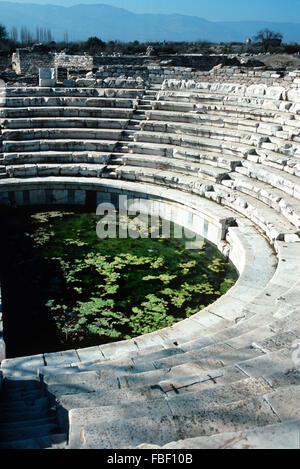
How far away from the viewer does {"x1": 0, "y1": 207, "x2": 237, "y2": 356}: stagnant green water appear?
20.8ft

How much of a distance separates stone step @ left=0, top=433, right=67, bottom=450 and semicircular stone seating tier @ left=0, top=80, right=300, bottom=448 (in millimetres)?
12

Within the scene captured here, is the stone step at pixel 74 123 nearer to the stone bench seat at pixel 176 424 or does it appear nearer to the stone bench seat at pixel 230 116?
the stone bench seat at pixel 230 116

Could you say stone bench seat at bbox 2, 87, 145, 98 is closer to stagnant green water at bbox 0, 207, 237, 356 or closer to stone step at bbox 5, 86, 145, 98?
stone step at bbox 5, 86, 145, 98

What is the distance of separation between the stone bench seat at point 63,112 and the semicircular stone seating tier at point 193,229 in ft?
0.11

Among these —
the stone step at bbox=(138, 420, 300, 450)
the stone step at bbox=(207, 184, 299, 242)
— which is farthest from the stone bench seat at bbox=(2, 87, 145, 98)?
the stone step at bbox=(138, 420, 300, 450)

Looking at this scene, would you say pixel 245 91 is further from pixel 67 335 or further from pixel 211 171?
pixel 67 335

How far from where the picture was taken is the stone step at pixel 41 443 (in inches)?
105

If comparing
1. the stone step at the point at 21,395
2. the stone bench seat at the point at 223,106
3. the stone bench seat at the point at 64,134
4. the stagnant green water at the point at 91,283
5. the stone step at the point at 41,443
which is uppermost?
the stone bench seat at the point at 223,106

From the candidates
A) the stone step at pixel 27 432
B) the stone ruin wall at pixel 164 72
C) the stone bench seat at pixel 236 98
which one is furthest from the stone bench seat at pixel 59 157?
the stone step at pixel 27 432

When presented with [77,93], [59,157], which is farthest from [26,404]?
[77,93]

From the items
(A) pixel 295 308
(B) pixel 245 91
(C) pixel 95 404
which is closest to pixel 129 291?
(A) pixel 295 308

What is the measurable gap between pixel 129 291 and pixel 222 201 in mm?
3742

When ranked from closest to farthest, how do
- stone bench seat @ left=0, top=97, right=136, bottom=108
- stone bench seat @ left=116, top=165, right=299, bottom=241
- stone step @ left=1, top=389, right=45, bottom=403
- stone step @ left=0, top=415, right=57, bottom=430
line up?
stone step @ left=0, top=415, right=57, bottom=430
stone step @ left=1, top=389, right=45, bottom=403
stone bench seat @ left=116, top=165, right=299, bottom=241
stone bench seat @ left=0, top=97, right=136, bottom=108

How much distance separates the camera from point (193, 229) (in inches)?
392
